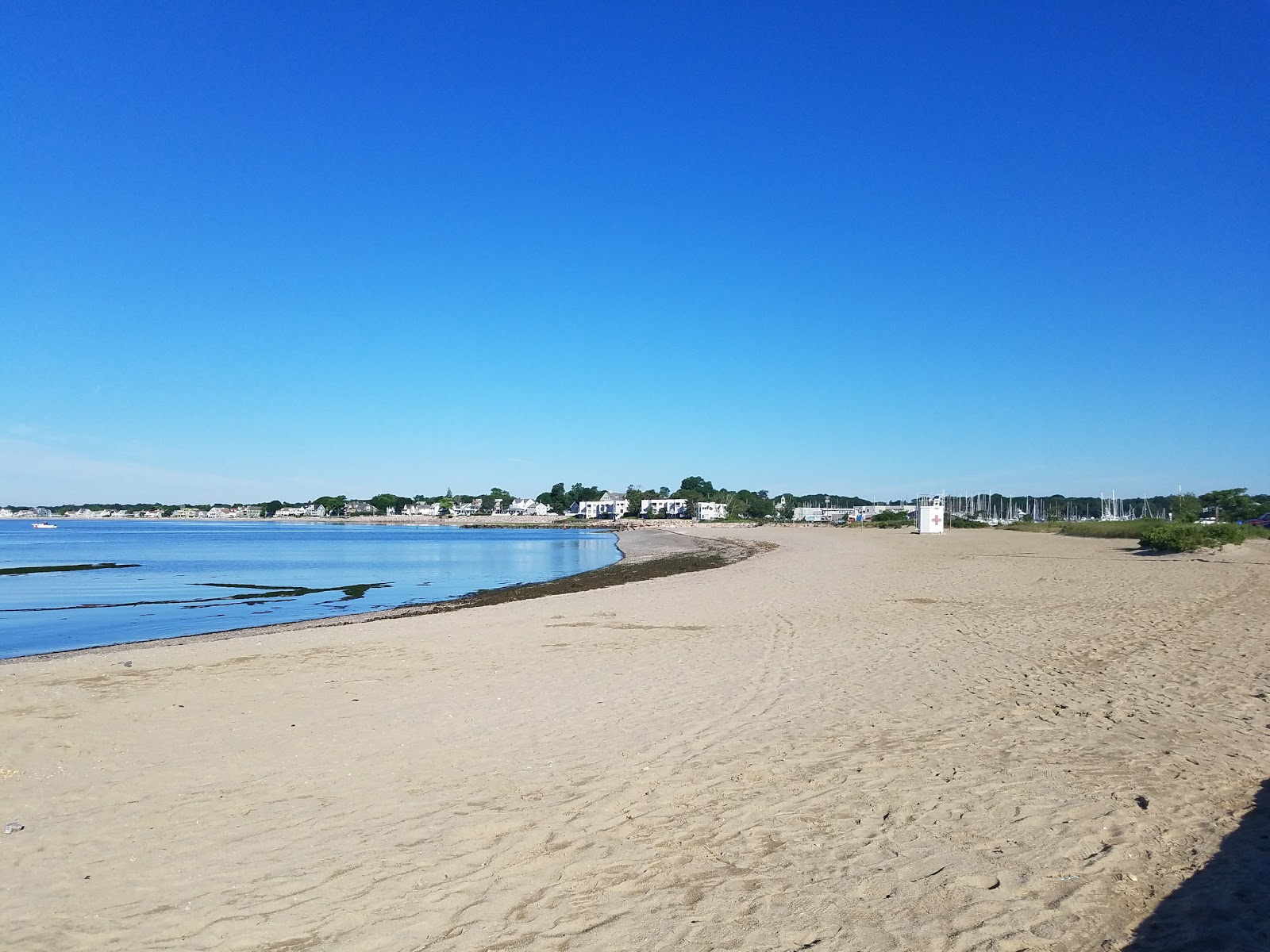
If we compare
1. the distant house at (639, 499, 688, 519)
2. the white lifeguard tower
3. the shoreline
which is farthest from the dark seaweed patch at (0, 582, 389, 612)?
the distant house at (639, 499, 688, 519)

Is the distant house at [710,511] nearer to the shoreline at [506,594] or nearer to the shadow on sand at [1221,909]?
the shoreline at [506,594]

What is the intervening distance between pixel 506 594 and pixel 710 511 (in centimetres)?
14375

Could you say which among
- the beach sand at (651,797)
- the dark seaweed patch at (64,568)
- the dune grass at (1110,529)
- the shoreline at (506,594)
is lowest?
the dark seaweed patch at (64,568)

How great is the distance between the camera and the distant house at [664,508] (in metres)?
179

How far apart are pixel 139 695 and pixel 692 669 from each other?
22.7 ft

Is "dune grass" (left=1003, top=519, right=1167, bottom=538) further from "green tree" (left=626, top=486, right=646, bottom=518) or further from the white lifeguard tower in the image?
"green tree" (left=626, top=486, right=646, bottom=518)

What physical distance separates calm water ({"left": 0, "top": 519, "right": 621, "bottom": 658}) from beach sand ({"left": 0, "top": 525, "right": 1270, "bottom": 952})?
898 centimetres

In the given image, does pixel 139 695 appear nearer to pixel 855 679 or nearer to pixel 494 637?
pixel 494 637

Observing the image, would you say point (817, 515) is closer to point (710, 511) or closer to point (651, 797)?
point (710, 511)

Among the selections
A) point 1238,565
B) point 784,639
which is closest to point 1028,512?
point 1238,565

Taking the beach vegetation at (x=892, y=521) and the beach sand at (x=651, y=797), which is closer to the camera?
the beach sand at (x=651, y=797)

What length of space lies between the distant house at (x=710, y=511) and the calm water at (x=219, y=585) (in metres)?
105

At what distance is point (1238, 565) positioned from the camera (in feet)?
83.8

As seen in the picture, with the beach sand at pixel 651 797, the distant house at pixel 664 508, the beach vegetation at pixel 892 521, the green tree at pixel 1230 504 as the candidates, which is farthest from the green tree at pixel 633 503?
the beach sand at pixel 651 797
